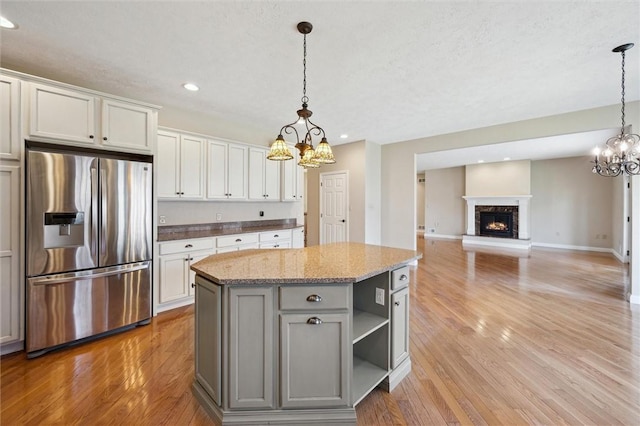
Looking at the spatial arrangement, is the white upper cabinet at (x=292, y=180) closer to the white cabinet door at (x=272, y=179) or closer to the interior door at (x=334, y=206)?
the white cabinet door at (x=272, y=179)

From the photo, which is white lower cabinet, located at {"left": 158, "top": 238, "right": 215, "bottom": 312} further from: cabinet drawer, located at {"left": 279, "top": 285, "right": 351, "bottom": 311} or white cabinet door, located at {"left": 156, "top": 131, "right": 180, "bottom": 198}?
cabinet drawer, located at {"left": 279, "top": 285, "right": 351, "bottom": 311}

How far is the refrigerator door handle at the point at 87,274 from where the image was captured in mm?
2402

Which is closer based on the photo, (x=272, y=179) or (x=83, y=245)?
(x=83, y=245)

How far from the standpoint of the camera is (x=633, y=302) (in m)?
3.54

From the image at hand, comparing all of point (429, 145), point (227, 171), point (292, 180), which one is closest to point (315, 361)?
point (227, 171)

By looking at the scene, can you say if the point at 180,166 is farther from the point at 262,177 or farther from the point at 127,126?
the point at 262,177

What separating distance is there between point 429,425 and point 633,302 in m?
3.95

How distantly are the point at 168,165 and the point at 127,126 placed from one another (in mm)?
691

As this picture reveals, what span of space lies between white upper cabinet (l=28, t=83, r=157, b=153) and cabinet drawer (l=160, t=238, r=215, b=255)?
1131 mm

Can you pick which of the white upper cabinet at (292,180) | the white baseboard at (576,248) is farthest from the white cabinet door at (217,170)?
the white baseboard at (576,248)

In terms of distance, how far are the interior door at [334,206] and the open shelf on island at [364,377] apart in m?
3.92

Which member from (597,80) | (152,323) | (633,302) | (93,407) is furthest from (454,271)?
(93,407)

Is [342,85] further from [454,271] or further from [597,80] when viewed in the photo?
[454,271]

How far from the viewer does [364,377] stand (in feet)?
6.18
